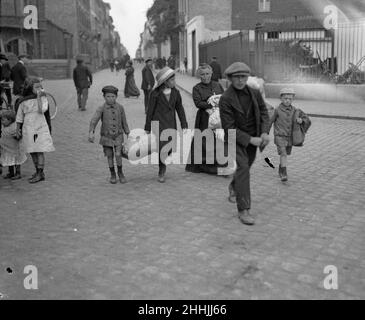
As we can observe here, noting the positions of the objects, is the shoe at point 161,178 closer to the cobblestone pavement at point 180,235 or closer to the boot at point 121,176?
the cobblestone pavement at point 180,235

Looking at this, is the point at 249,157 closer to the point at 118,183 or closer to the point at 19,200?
the point at 118,183

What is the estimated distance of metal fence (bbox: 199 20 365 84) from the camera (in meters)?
18.4

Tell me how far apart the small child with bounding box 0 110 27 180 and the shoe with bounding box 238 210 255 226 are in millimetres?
3610

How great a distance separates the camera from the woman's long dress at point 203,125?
755 cm

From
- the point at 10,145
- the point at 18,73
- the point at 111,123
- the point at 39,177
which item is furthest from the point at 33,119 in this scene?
the point at 18,73

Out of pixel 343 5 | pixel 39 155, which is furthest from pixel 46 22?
pixel 39 155

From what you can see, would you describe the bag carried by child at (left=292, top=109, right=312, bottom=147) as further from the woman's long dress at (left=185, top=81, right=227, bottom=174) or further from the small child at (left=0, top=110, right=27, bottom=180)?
the small child at (left=0, top=110, right=27, bottom=180)

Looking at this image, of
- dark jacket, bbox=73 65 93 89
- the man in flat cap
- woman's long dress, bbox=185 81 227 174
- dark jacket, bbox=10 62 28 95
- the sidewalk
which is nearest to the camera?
the man in flat cap

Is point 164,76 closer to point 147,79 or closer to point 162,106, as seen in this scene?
point 162,106

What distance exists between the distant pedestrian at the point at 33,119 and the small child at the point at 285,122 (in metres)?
3.23

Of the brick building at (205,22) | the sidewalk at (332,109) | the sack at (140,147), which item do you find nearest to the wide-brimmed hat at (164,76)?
the sack at (140,147)

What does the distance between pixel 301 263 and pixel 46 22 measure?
131 ft

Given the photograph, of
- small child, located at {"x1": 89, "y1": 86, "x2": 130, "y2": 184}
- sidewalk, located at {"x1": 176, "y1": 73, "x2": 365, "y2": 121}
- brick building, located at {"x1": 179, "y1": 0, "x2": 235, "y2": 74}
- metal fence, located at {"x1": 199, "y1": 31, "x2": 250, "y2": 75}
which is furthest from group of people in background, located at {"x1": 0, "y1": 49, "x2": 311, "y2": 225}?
brick building, located at {"x1": 179, "y1": 0, "x2": 235, "y2": 74}

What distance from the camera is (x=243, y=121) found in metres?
5.57
